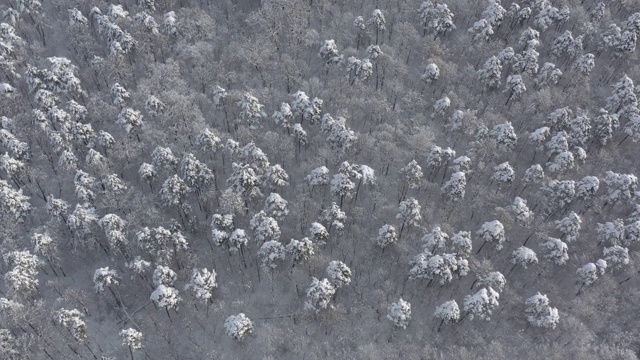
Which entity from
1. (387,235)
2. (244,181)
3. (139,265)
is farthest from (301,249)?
(139,265)

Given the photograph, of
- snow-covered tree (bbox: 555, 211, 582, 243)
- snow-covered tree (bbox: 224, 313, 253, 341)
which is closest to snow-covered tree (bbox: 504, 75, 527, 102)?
snow-covered tree (bbox: 555, 211, 582, 243)

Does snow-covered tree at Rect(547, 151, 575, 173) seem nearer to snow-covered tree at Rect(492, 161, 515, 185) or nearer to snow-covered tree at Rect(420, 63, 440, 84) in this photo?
snow-covered tree at Rect(492, 161, 515, 185)

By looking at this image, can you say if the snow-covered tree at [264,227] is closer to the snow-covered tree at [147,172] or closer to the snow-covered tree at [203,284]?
the snow-covered tree at [203,284]

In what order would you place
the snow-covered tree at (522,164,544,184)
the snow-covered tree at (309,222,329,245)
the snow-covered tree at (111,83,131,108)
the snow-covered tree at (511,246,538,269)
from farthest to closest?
the snow-covered tree at (111,83,131,108) → the snow-covered tree at (522,164,544,184) → the snow-covered tree at (309,222,329,245) → the snow-covered tree at (511,246,538,269)

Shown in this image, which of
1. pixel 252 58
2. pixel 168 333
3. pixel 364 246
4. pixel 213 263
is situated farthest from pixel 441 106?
pixel 168 333

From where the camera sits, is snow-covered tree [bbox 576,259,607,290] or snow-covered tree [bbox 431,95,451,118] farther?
snow-covered tree [bbox 431,95,451,118]
